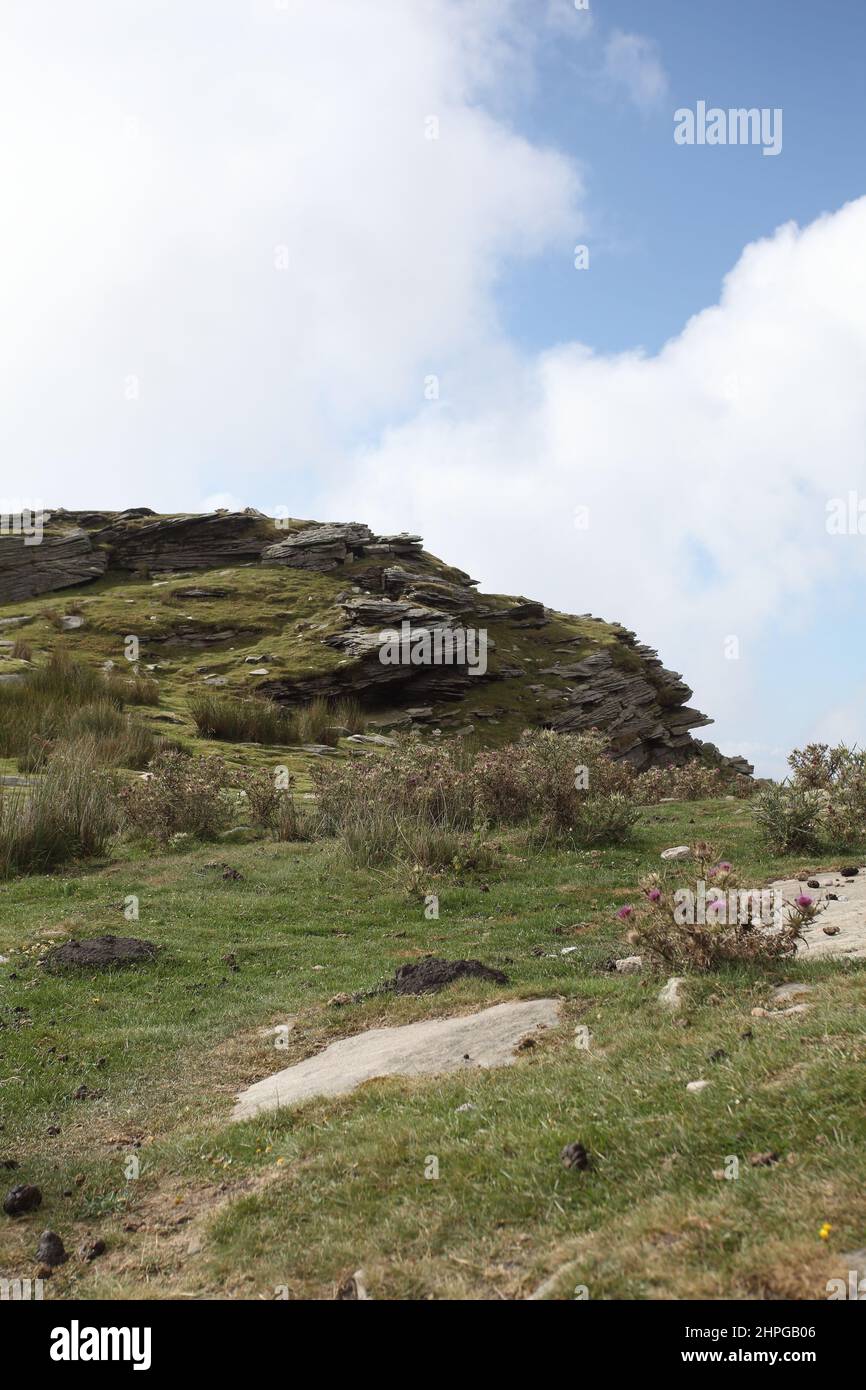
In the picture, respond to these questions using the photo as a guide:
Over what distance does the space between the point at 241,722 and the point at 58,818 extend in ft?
48.1

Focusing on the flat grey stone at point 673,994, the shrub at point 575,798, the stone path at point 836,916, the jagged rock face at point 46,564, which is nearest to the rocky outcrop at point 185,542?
the jagged rock face at point 46,564

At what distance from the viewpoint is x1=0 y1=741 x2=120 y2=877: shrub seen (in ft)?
50.5

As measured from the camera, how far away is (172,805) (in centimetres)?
1805

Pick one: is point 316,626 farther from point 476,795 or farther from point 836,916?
point 836,916

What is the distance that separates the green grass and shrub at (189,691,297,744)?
65.7 ft

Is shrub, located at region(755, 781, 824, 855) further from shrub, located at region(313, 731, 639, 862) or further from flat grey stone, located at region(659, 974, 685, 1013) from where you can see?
flat grey stone, located at region(659, 974, 685, 1013)

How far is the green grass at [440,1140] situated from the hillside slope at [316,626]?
83.5 ft

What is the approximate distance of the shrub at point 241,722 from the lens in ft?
98.9

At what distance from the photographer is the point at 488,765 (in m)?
18.8

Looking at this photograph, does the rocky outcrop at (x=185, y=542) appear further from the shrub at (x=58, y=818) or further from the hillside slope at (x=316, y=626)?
the shrub at (x=58, y=818)

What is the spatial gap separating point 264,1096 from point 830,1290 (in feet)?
15.0

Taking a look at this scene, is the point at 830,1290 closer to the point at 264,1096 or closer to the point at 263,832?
the point at 264,1096
